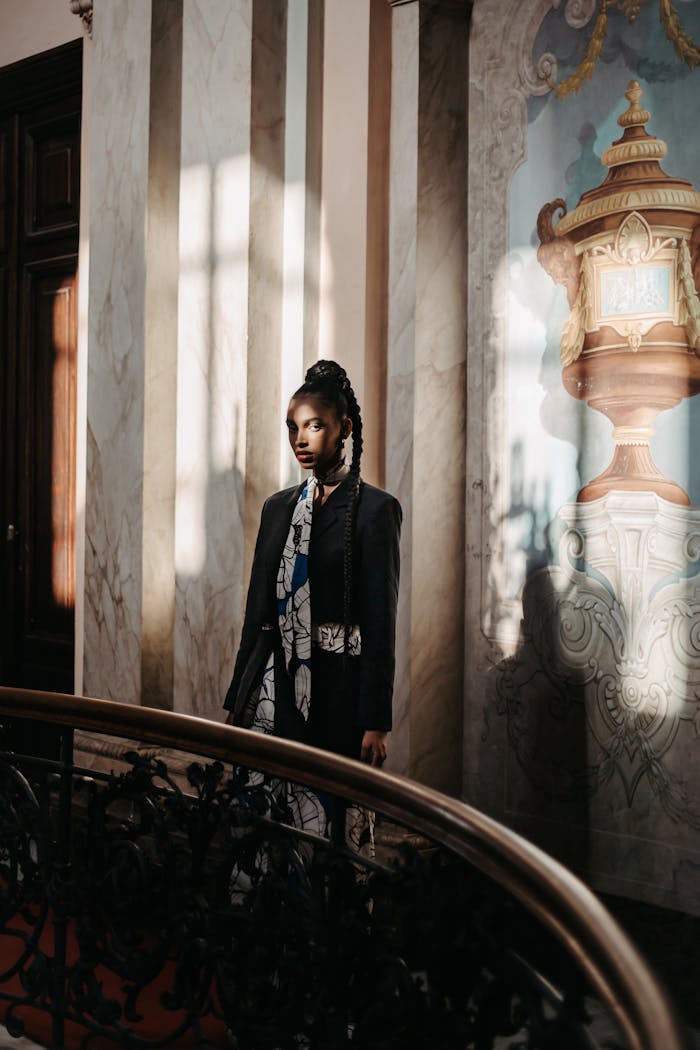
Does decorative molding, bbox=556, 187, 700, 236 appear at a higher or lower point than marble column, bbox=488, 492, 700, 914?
higher

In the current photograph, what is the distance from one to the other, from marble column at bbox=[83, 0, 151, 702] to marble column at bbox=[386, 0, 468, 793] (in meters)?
1.39

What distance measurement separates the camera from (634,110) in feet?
12.7

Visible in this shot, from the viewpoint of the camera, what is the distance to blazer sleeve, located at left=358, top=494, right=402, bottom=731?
9.91 ft

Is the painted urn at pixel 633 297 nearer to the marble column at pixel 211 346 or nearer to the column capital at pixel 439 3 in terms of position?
the column capital at pixel 439 3

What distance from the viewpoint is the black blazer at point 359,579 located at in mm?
3027

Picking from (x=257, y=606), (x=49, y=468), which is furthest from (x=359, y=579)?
→ (x=49, y=468)

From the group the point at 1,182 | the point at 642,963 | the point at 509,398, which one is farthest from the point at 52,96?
the point at 642,963

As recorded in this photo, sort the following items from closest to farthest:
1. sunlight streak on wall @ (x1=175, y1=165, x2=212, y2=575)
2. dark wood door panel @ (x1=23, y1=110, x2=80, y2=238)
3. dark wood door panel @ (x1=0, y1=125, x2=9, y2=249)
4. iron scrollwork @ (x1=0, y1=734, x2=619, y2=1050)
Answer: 1. iron scrollwork @ (x1=0, y1=734, x2=619, y2=1050)
2. sunlight streak on wall @ (x1=175, y1=165, x2=212, y2=575)
3. dark wood door panel @ (x1=23, y1=110, x2=80, y2=238)
4. dark wood door panel @ (x1=0, y1=125, x2=9, y2=249)

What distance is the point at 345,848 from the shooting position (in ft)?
7.23

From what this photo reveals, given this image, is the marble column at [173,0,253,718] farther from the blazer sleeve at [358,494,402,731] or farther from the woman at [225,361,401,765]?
the blazer sleeve at [358,494,402,731]

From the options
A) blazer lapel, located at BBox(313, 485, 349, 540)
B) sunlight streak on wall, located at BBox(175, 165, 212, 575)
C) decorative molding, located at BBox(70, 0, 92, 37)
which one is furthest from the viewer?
decorative molding, located at BBox(70, 0, 92, 37)

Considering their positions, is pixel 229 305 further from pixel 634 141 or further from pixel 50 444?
pixel 50 444

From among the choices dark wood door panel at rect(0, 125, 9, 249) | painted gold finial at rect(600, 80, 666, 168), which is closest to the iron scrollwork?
painted gold finial at rect(600, 80, 666, 168)

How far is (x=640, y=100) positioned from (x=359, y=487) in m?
→ 1.87
